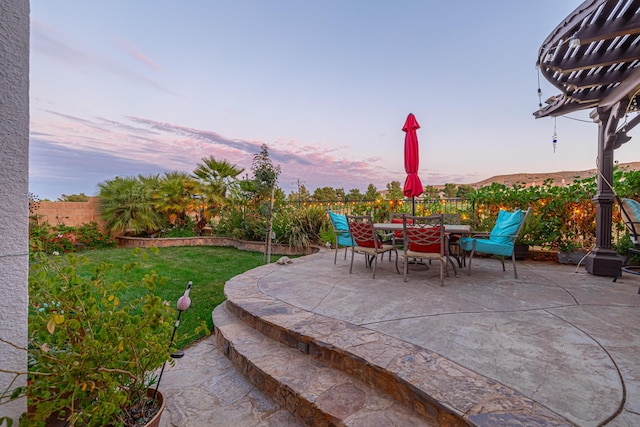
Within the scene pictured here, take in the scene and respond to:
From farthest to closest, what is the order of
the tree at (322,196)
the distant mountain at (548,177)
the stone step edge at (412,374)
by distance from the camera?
the tree at (322,196) → the distant mountain at (548,177) → the stone step edge at (412,374)

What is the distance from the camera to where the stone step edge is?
1258 millimetres

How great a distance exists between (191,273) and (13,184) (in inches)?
167

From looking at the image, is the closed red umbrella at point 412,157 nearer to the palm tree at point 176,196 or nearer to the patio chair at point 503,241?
the patio chair at point 503,241

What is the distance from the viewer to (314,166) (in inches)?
551

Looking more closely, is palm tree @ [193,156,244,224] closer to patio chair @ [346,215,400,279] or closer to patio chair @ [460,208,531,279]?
patio chair @ [346,215,400,279]

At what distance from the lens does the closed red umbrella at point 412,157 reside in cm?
482

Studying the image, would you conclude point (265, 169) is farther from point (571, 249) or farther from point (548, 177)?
point (571, 249)

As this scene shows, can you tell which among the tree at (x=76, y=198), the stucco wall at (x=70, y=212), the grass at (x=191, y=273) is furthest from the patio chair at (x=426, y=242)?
the tree at (x=76, y=198)

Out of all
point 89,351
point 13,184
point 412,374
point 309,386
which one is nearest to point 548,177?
point 412,374

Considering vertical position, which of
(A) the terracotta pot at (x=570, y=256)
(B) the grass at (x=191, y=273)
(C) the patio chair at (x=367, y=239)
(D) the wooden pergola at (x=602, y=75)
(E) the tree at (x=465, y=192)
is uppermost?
(D) the wooden pergola at (x=602, y=75)

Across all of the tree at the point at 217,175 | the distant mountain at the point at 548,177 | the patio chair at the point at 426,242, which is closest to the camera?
the patio chair at the point at 426,242

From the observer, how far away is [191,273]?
494cm

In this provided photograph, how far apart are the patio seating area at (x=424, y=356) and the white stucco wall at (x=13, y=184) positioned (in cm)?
103

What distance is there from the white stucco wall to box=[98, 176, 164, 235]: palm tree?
8.28 metres
